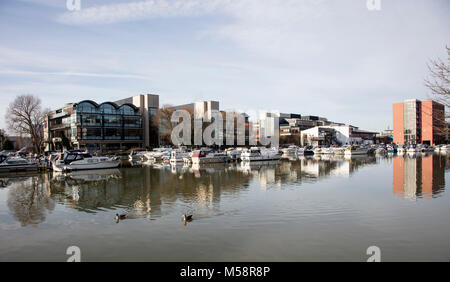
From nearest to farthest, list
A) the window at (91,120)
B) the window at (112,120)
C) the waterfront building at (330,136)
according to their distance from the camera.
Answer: the window at (91,120) < the window at (112,120) < the waterfront building at (330,136)

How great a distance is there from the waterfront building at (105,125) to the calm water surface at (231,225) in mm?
58227

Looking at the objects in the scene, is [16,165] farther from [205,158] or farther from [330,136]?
[330,136]

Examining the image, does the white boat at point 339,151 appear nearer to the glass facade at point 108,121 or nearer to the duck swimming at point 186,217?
the glass facade at point 108,121

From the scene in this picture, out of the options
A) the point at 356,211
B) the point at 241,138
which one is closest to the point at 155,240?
the point at 356,211

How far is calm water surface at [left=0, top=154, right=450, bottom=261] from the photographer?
930 cm

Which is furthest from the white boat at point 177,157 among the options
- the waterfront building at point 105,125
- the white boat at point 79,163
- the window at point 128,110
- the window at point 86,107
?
the window at point 128,110

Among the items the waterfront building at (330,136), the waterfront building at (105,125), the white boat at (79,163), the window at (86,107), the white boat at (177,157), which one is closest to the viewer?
the white boat at (79,163)

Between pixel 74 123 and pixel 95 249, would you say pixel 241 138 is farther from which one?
pixel 95 249

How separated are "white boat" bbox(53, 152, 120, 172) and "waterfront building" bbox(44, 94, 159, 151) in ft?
121

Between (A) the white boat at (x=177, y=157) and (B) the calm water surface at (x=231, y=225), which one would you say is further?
(A) the white boat at (x=177, y=157)

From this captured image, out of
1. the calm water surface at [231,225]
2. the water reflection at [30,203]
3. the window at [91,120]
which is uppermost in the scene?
the window at [91,120]

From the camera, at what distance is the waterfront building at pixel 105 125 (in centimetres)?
7469

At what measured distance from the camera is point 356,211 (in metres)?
14.2

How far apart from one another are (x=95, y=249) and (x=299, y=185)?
52.4ft
